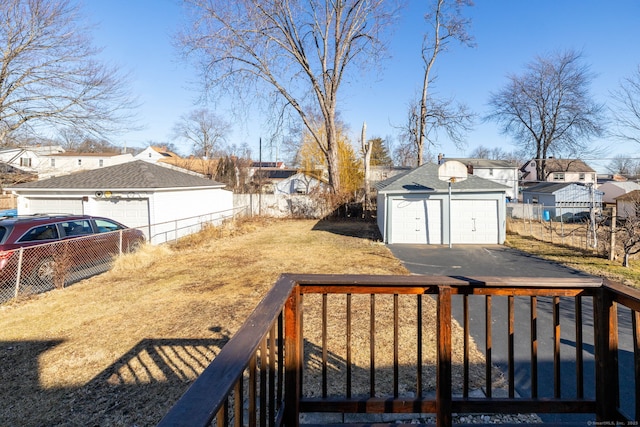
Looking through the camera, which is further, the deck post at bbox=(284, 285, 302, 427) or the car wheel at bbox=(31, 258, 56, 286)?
the car wheel at bbox=(31, 258, 56, 286)

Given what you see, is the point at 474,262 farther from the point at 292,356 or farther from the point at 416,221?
the point at 292,356

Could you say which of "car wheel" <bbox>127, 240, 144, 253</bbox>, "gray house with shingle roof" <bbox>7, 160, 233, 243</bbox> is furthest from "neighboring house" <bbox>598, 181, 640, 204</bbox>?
"car wheel" <bbox>127, 240, 144, 253</bbox>

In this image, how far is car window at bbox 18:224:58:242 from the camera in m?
6.50

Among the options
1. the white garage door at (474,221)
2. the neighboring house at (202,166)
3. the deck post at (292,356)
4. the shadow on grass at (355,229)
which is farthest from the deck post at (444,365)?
the neighboring house at (202,166)

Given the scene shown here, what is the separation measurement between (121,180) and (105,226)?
555cm

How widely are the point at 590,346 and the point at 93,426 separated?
512 centimetres

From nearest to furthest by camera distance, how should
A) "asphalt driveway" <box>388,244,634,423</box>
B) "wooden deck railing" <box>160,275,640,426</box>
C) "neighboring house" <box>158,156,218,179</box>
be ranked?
"wooden deck railing" <box>160,275,640,426</box> → "asphalt driveway" <box>388,244,634,423</box> → "neighboring house" <box>158,156,218,179</box>

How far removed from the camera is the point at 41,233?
6836mm

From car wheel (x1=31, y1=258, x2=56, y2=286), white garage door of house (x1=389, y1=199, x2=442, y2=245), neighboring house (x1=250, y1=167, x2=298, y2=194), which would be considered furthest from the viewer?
neighboring house (x1=250, y1=167, x2=298, y2=194)

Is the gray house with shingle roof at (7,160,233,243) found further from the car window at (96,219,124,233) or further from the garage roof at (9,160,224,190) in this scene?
the car window at (96,219,124,233)

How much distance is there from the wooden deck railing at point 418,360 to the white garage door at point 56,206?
1262cm

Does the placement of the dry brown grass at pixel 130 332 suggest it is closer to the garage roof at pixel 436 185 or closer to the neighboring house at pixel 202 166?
the garage roof at pixel 436 185

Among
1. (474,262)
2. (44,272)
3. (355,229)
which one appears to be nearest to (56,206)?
(44,272)

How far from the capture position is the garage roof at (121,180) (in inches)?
507
